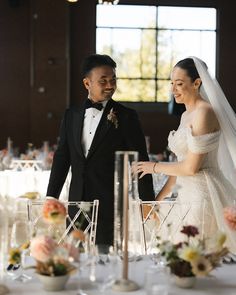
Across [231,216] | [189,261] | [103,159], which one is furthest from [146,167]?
[189,261]

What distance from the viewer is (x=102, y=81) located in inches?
117

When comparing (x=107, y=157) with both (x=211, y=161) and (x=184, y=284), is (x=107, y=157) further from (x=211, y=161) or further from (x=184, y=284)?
(x=184, y=284)

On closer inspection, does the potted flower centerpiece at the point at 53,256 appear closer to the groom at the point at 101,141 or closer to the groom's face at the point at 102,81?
the groom at the point at 101,141

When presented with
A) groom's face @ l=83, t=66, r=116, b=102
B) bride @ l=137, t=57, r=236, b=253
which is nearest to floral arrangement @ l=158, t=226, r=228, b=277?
bride @ l=137, t=57, r=236, b=253

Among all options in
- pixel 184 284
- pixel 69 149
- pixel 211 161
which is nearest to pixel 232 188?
pixel 211 161

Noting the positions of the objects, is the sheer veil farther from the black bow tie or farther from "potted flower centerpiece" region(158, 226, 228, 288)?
"potted flower centerpiece" region(158, 226, 228, 288)

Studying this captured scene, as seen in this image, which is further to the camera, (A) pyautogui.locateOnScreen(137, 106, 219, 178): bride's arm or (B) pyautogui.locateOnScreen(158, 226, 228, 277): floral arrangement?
(A) pyautogui.locateOnScreen(137, 106, 219, 178): bride's arm

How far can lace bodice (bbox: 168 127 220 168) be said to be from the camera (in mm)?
2816

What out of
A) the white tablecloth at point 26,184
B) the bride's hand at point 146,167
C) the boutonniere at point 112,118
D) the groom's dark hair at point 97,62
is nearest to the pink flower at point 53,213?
the bride's hand at point 146,167

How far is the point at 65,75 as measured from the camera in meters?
11.2

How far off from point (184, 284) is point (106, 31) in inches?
396

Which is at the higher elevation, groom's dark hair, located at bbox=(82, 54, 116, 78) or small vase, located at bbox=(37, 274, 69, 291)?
groom's dark hair, located at bbox=(82, 54, 116, 78)

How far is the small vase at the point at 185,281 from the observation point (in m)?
1.90

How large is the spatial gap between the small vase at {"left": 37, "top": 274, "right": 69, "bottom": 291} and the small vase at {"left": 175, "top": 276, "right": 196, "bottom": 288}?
0.38 metres
